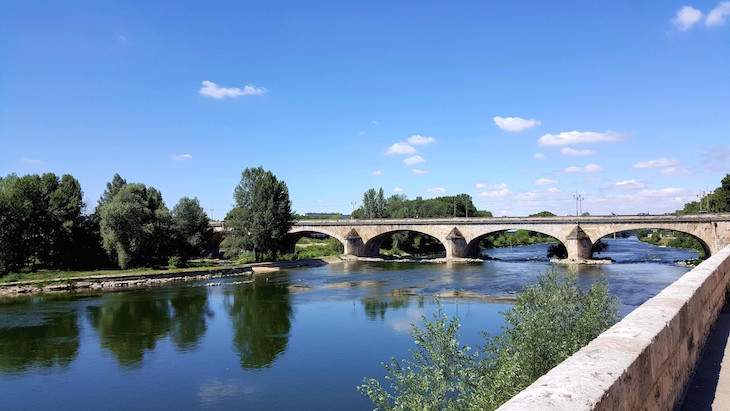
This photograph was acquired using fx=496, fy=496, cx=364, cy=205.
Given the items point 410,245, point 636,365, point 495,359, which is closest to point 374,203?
point 410,245

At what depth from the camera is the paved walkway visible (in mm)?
5254

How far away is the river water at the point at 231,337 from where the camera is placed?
16.0 m

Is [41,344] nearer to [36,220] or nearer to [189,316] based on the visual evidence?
[189,316]

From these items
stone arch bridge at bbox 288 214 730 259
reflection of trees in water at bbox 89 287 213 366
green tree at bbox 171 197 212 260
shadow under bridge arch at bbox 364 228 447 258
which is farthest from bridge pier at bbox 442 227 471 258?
reflection of trees in water at bbox 89 287 213 366

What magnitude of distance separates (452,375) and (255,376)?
34.1 feet

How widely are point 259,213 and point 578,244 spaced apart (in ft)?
115

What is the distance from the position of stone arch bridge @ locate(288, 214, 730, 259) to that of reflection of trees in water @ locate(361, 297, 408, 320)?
29.3 m

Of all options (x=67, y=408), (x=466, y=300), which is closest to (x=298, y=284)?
(x=466, y=300)

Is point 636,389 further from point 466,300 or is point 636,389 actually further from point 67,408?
point 466,300

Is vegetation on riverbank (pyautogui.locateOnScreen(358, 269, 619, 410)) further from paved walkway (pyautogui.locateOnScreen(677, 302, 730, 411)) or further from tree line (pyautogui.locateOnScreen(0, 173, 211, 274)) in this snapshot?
tree line (pyautogui.locateOnScreen(0, 173, 211, 274))

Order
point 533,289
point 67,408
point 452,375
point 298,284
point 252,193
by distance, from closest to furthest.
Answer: point 452,375, point 533,289, point 67,408, point 298,284, point 252,193

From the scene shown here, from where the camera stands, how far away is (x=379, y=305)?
3084 cm

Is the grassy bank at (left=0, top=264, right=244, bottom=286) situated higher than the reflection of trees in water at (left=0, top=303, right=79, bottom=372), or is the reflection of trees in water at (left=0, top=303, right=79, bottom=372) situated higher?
the grassy bank at (left=0, top=264, right=244, bottom=286)

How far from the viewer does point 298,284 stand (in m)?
42.8
